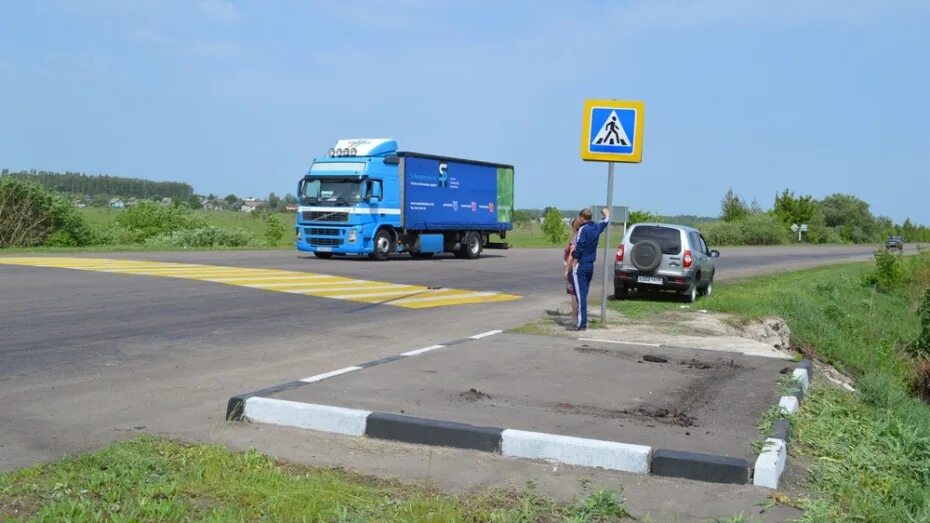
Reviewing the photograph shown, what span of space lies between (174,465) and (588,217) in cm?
959

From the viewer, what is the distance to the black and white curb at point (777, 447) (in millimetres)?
5648

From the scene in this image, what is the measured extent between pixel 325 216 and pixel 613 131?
17490 mm

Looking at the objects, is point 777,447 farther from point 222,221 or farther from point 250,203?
point 250,203

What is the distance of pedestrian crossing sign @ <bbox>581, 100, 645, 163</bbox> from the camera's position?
45.1ft

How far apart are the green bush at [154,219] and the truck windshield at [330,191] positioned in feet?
85.3

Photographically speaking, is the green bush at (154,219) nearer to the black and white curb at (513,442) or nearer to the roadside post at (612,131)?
the roadside post at (612,131)

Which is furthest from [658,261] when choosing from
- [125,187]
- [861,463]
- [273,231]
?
[125,187]

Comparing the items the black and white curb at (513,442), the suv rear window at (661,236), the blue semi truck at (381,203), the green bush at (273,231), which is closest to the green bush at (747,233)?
the green bush at (273,231)

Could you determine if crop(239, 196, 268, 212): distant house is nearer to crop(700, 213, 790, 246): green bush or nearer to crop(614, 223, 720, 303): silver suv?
crop(700, 213, 790, 246): green bush

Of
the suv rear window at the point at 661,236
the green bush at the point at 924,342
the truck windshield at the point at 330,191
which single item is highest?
the truck windshield at the point at 330,191

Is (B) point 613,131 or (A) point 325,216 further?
(A) point 325,216

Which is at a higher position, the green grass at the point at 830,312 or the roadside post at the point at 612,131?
the roadside post at the point at 612,131

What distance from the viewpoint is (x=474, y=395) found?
26.2 feet

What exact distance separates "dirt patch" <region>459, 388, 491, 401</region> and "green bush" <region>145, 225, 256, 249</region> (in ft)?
113
